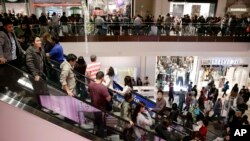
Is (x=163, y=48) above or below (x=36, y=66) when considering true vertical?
below

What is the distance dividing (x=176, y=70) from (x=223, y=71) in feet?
8.45

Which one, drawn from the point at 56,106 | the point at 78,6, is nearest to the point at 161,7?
the point at 78,6

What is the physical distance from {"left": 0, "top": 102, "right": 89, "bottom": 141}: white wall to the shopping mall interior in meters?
0.02

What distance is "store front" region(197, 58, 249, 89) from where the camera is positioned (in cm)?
1350

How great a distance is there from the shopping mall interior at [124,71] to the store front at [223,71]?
6 cm

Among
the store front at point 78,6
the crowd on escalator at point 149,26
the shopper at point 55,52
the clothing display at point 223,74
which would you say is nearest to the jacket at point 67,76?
the shopper at point 55,52

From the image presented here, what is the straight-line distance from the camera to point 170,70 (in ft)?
44.8

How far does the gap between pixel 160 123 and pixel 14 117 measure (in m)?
3.14

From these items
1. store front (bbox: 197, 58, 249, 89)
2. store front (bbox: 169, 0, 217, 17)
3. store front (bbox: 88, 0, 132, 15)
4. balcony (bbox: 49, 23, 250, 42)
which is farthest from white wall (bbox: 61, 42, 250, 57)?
store front (bbox: 88, 0, 132, 15)

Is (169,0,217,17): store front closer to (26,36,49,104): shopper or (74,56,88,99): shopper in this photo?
(74,56,88,99): shopper

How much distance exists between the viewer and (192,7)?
651 inches

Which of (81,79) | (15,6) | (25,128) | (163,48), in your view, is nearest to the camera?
(25,128)

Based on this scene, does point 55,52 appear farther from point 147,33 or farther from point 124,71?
point 124,71

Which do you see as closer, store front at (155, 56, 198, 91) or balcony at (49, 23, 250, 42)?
balcony at (49, 23, 250, 42)
